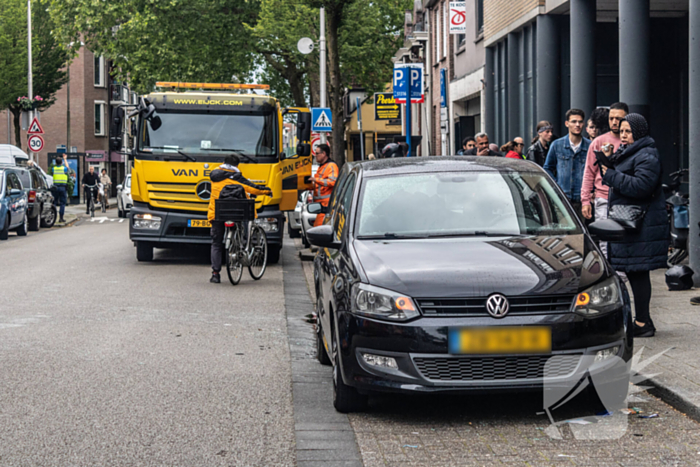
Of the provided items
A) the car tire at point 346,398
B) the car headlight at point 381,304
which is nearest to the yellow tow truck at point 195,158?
the car tire at point 346,398

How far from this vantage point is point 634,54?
39.8 feet

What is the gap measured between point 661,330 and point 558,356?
3.06m

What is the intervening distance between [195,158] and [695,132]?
7761 mm

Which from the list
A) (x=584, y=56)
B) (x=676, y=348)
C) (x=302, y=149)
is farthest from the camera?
(x=302, y=149)

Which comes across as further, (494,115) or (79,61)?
(79,61)

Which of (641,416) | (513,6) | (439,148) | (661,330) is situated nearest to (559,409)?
(641,416)

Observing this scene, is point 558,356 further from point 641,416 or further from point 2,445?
point 2,445

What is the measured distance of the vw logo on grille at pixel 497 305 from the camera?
5.05 m

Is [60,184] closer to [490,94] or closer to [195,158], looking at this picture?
[490,94]

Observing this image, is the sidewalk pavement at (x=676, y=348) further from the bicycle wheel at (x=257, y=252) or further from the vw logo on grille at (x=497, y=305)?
the bicycle wheel at (x=257, y=252)

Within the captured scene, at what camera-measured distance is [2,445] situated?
4879mm

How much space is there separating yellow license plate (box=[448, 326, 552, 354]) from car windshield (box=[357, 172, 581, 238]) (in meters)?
1.05

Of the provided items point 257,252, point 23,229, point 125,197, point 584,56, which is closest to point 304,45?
point 125,197

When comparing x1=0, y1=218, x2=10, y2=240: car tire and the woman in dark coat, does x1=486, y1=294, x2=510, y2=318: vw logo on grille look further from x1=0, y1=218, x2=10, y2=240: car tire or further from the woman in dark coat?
x1=0, y1=218, x2=10, y2=240: car tire
